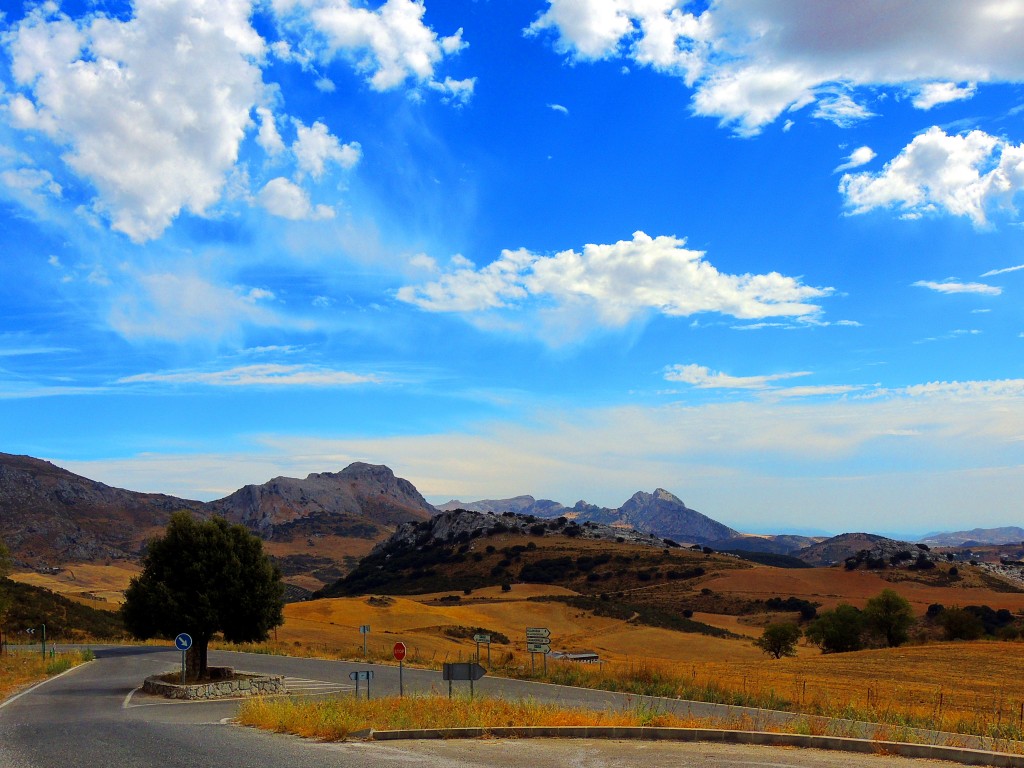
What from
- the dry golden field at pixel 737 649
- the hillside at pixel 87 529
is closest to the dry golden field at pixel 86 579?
the dry golden field at pixel 737 649

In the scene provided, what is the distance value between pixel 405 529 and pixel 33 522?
231ft

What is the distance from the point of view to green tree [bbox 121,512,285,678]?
26.7m

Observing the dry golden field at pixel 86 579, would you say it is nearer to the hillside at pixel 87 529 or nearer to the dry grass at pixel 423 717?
the hillside at pixel 87 529

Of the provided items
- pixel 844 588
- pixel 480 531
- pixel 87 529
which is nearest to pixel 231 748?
pixel 844 588

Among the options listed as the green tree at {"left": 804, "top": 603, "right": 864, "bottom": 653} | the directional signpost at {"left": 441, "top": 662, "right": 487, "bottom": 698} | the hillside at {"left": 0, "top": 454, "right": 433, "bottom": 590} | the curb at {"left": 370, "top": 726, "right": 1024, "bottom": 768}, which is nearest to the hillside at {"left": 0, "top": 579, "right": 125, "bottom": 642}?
the directional signpost at {"left": 441, "top": 662, "right": 487, "bottom": 698}

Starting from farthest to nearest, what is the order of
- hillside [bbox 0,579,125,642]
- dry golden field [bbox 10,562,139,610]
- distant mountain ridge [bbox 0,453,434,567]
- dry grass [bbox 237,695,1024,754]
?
distant mountain ridge [bbox 0,453,434,567] < dry golden field [bbox 10,562,139,610] < hillside [bbox 0,579,125,642] < dry grass [bbox 237,695,1024,754]

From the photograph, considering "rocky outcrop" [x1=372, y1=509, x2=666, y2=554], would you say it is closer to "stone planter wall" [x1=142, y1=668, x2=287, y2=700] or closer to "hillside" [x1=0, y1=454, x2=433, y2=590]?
"hillside" [x1=0, y1=454, x2=433, y2=590]

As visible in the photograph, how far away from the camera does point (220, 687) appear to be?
1006 inches

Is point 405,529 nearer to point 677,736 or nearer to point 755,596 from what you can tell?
point 755,596

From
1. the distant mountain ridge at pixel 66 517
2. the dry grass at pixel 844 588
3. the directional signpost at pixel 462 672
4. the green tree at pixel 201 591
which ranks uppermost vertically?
the distant mountain ridge at pixel 66 517

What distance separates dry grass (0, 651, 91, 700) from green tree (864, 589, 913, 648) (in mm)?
47173

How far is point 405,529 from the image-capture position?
145625 mm

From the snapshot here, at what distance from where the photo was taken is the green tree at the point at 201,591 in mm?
26672

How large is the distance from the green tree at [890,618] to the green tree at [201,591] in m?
41.6
